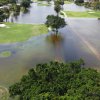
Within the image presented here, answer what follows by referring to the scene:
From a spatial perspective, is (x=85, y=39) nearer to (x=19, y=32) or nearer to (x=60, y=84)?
(x=19, y=32)

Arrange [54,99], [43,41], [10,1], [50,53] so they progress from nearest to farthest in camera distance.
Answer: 1. [54,99]
2. [50,53]
3. [43,41]
4. [10,1]

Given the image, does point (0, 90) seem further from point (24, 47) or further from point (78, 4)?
point (78, 4)

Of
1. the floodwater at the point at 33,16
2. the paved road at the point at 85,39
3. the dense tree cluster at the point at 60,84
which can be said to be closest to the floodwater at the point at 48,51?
the paved road at the point at 85,39

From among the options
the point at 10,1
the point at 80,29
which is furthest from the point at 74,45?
the point at 10,1

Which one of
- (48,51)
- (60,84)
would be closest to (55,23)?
(48,51)

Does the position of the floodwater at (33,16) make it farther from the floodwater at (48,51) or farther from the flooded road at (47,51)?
the flooded road at (47,51)

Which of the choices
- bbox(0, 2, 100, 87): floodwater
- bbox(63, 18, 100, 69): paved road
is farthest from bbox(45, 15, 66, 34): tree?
bbox(63, 18, 100, 69): paved road

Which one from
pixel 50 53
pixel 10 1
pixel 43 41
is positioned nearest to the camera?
pixel 50 53
